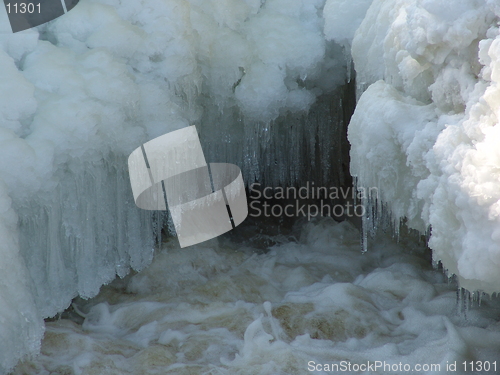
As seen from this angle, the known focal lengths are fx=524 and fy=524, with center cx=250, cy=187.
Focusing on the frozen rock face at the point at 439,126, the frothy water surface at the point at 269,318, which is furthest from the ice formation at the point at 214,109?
the frothy water surface at the point at 269,318

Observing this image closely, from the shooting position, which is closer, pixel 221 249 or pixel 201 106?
pixel 201 106

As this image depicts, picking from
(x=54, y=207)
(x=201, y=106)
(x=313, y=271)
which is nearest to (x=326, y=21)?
(x=201, y=106)

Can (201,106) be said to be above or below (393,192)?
above

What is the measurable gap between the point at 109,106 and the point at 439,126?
2.08 metres

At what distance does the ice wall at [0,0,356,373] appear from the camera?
309cm

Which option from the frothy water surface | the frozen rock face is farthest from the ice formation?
the frothy water surface

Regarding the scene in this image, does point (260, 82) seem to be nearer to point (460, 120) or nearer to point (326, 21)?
point (326, 21)

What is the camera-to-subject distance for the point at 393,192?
3.14 metres

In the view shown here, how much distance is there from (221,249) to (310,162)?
141 cm

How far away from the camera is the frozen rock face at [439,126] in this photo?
7.62 ft

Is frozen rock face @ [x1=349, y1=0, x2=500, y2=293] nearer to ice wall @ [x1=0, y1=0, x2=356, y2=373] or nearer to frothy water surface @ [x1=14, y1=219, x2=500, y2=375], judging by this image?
frothy water surface @ [x1=14, y1=219, x2=500, y2=375]

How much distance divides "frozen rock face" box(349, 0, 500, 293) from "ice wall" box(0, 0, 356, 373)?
96 centimetres

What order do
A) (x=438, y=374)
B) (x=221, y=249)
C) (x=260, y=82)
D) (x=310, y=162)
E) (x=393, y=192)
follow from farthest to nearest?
(x=310, y=162), (x=221, y=249), (x=260, y=82), (x=393, y=192), (x=438, y=374)

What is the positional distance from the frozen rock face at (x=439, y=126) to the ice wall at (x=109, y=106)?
956 mm
